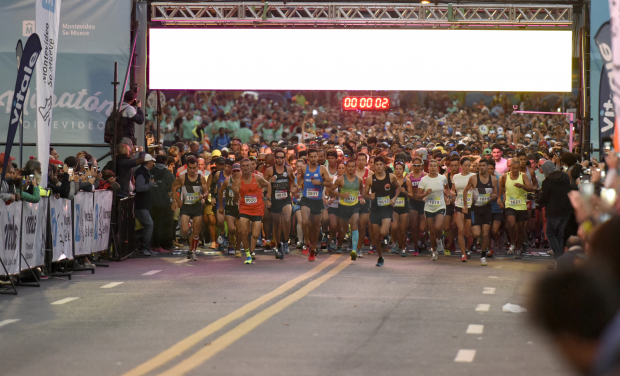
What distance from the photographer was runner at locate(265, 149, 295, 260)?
687 inches

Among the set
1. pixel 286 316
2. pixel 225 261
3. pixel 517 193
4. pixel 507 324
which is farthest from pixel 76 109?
pixel 507 324

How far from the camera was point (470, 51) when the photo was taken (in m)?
21.7

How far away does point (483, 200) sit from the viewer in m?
16.7

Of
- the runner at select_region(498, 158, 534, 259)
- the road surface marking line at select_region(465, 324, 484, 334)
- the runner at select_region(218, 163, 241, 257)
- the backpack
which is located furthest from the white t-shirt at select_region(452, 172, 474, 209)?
the road surface marking line at select_region(465, 324, 484, 334)

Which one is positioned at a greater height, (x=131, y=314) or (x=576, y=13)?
(x=576, y=13)

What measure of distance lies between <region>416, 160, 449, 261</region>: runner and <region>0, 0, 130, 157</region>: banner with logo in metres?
7.96

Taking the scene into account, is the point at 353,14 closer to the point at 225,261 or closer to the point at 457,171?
the point at 457,171

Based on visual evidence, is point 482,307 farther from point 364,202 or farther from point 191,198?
point 191,198

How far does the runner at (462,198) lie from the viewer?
16.8 metres

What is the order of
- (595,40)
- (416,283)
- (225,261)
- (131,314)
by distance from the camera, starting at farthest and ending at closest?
1. (595,40)
2. (225,261)
3. (416,283)
4. (131,314)

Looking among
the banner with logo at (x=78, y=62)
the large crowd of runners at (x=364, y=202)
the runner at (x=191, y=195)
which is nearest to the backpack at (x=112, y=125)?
the large crowd of runners at (x=364, y=202)

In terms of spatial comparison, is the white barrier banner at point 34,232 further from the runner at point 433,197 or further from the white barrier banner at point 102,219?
the runner at point 433,197

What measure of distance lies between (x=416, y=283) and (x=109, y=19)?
11436 millimetres

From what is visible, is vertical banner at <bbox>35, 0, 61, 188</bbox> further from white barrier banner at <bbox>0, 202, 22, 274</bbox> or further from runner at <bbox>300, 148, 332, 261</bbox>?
runner at <bbox>300, 148, 332, 261</bbox>
